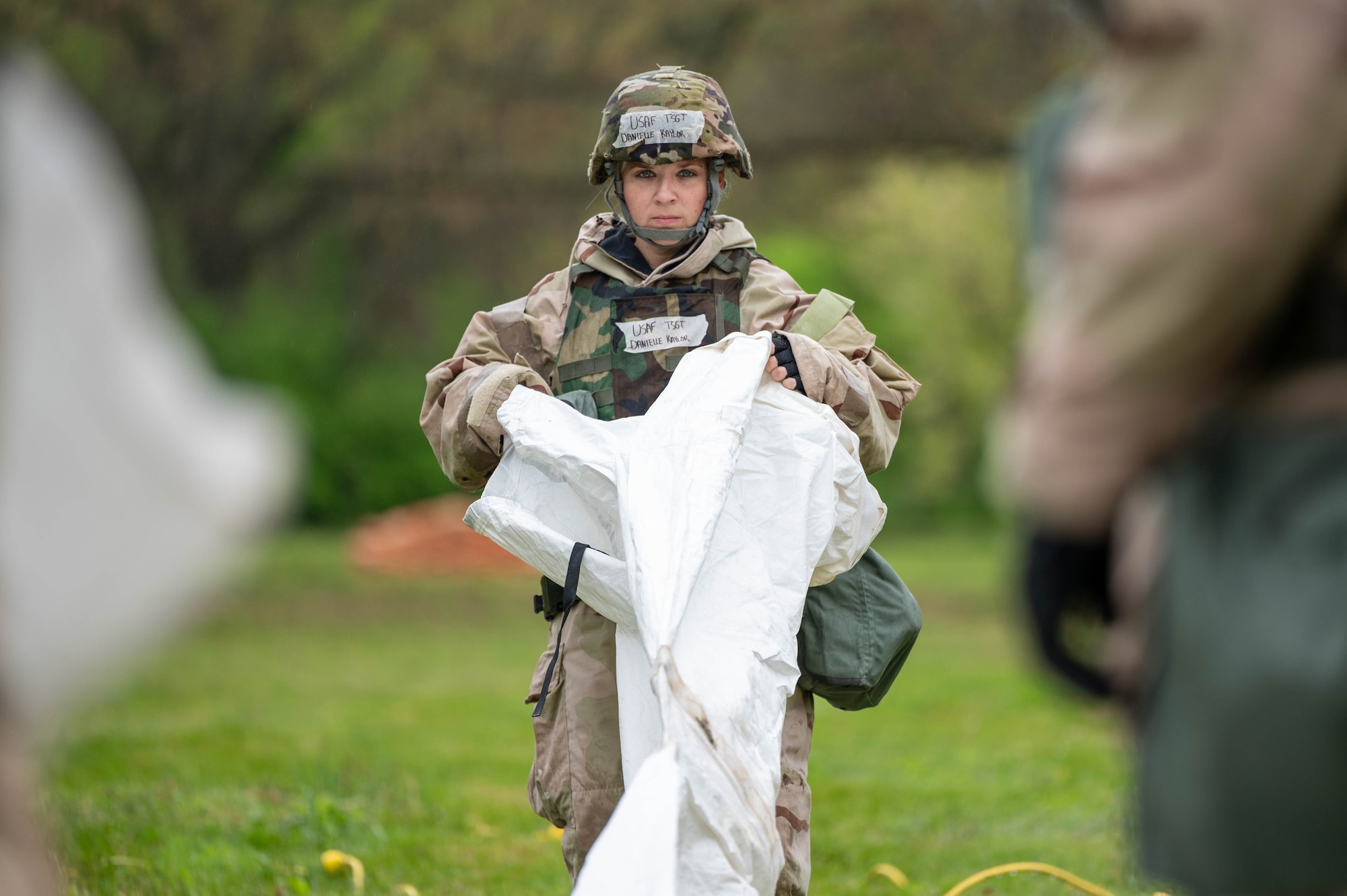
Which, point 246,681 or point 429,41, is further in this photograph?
point 429,41

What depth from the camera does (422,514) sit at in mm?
21906

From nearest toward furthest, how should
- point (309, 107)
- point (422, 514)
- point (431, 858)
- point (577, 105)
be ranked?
point (431, 858) < point (309, 107) < point (577, 105) < point (422, 514)

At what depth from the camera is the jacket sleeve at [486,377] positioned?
410cm

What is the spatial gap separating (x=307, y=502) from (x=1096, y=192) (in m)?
21.3

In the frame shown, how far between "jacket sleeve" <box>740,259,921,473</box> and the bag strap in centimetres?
72

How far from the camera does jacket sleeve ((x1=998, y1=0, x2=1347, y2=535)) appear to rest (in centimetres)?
173

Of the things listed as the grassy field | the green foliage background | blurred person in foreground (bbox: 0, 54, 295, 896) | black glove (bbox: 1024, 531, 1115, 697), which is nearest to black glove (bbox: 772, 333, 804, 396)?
the grassy field

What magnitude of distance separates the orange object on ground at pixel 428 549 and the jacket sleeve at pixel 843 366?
15817 millimetres

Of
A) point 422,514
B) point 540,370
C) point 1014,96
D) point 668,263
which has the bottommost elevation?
point 422,514

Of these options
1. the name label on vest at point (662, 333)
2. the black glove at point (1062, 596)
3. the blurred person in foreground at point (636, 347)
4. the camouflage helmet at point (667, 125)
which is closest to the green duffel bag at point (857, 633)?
the blurred person in foreground at point (636, 347)

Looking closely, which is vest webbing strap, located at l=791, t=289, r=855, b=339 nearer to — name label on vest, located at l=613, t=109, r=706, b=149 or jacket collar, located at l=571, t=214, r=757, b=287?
jacket collar, located at l=571, t=214, r=757, b=287

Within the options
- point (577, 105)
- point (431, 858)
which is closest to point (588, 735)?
point (431, 858)

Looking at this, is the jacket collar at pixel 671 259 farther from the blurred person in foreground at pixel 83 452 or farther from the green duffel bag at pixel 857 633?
the blurred person in foreground at pixel 83 452

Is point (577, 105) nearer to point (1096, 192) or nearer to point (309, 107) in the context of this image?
point (309, 107)
